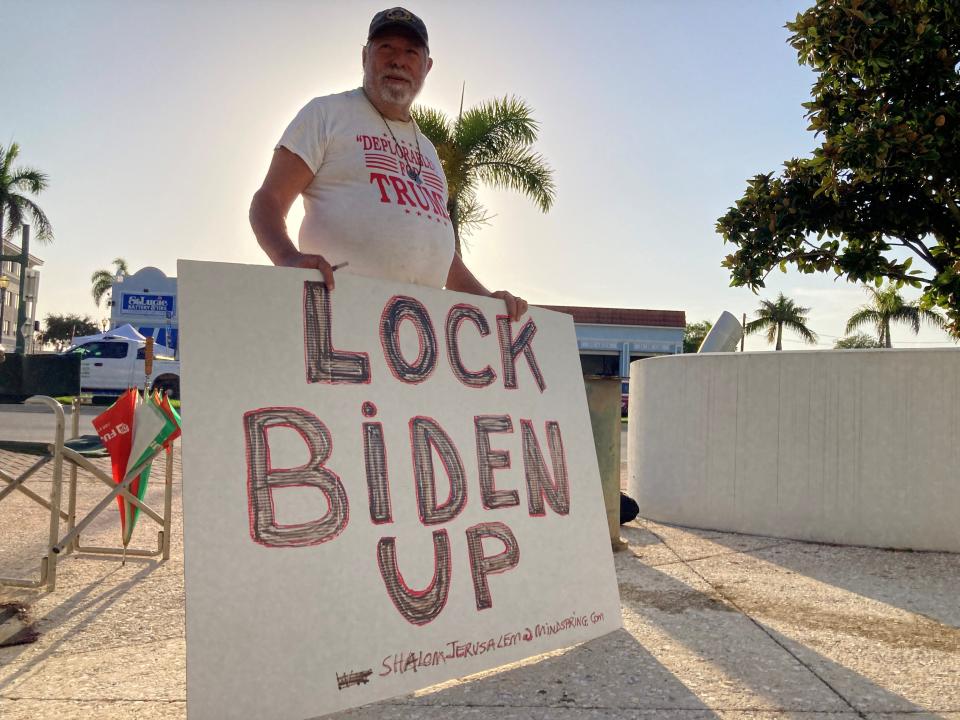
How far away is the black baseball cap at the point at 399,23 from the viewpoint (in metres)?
2.40

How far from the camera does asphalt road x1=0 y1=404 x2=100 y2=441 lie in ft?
35.5

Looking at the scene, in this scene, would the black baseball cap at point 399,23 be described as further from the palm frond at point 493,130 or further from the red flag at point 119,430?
the palm frond at point 493,130

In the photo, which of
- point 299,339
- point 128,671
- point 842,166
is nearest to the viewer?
point 299,339

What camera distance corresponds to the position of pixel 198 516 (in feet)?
5.91

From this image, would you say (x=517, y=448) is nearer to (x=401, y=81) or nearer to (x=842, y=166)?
(x=401, y=81)

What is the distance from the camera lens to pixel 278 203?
2271 millimetres

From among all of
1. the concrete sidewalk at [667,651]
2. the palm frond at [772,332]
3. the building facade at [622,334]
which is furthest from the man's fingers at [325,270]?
the palm frond at [772,332]

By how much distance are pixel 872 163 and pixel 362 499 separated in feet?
14.0

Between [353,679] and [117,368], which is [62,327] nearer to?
[117,368]

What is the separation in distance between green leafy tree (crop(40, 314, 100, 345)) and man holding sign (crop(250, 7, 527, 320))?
71193 mm

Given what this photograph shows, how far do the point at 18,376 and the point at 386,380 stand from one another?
265 cm

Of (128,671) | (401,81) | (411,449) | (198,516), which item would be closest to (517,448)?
(411,449)

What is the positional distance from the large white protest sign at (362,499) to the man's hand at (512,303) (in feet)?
0.11

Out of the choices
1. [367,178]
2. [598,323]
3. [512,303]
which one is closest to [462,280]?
[512,303]
